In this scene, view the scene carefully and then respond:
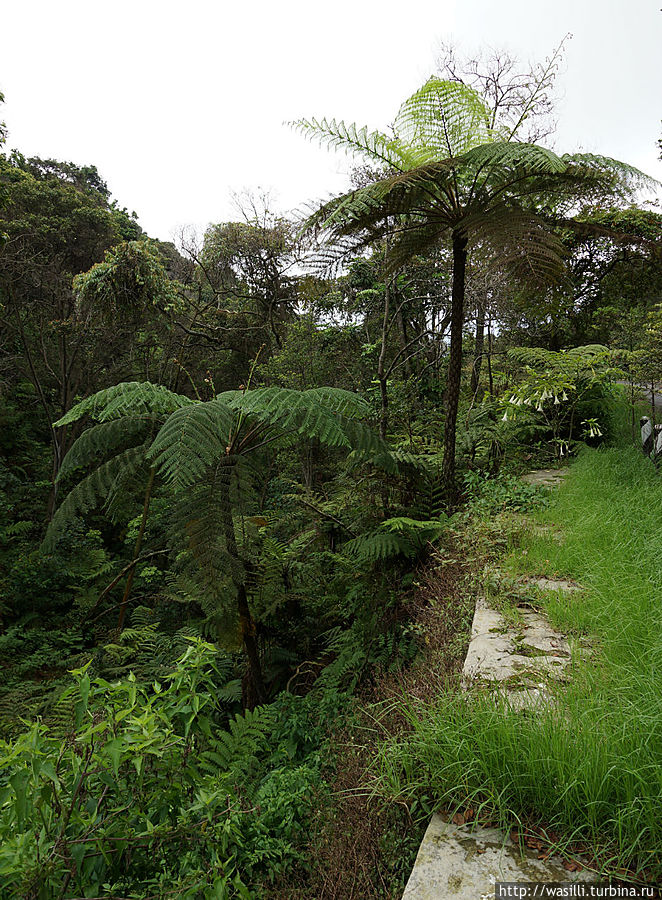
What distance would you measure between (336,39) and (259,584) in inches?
263

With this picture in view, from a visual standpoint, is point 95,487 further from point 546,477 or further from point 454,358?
point 546,477

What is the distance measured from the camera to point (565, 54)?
5.62 m

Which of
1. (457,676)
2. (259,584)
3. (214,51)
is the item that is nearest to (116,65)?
(214,51)

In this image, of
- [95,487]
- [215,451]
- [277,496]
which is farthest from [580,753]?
[277,496]

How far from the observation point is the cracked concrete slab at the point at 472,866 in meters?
0.92

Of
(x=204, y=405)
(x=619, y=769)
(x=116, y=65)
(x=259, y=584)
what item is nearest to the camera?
(x=619, y=769)

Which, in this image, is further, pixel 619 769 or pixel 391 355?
pixel 391 355

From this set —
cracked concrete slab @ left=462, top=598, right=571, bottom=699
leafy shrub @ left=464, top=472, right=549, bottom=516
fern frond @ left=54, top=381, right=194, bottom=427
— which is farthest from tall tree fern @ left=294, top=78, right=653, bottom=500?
cracked concrete slab @ left=462, top=598, right=571, bottom=699

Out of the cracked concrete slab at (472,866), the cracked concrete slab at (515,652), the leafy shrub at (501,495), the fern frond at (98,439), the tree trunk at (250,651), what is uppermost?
the fern frond at (98,439)

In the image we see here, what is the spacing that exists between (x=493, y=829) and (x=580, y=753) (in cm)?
27

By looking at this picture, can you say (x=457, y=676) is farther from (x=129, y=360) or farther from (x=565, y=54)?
(x=129, y=360)

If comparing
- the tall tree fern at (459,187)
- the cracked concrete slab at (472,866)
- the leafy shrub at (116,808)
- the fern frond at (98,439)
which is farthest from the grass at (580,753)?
the fern frond at (98,439)

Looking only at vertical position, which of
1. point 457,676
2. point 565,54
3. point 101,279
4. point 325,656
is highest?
point 565,54

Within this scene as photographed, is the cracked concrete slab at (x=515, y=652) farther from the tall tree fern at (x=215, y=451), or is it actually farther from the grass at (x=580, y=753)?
the tall tree fern at (x=215, y=451)
